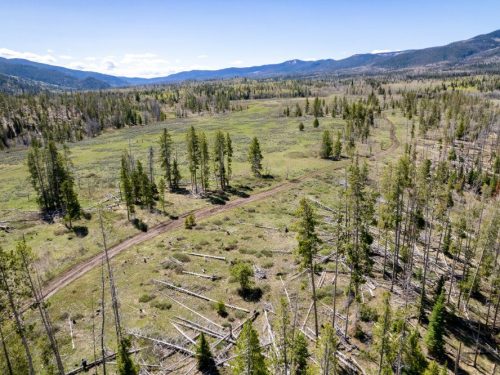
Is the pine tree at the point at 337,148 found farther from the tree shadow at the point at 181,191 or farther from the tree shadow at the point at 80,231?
the tree shadow at the point at 80,231

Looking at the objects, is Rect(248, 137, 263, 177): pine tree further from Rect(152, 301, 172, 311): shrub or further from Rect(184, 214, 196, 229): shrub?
Rect(152, 301, 172, 311): shrub

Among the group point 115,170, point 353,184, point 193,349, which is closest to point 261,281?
point 193,349

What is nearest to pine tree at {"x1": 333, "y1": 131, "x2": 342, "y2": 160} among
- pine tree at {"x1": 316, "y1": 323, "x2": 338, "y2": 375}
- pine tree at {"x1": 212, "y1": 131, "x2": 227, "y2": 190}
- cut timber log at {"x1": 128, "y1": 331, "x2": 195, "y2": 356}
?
pine tree at {"x1": 212, "y1": 131, "x2": 227, "y2": 190}

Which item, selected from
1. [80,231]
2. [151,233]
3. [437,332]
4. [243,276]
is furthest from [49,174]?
[437,332]

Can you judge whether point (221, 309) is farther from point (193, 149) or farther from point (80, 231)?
point (193, 149)

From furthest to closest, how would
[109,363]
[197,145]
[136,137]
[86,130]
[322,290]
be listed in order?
[86,130] → [136,137] → [197,145] → [322,290] → [109,363]

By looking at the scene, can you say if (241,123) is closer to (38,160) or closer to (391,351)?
(38,160)
